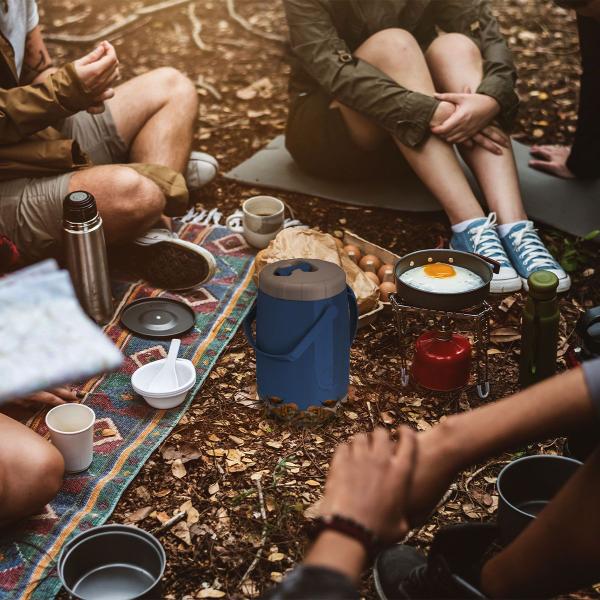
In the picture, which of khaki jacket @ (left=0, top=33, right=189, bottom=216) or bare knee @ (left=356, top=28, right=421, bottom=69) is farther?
bare knee @ (left=356, top=28, right=421, bottom=69)

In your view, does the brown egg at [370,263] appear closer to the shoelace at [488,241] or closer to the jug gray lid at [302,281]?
the shoelace at [488,241]

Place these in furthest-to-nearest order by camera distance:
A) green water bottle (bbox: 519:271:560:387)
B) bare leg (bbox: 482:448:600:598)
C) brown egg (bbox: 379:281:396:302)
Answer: brown egg (bbox: 379:281:396:302)
green water bottle (bbox: 519:271:560:387)
bare leg (bbox: 482:448:600:598)

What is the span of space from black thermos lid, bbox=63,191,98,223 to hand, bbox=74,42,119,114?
1.52 ft

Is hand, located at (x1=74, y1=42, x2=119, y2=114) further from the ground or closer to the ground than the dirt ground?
further from the ground

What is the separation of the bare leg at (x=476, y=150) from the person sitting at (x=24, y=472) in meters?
2.46

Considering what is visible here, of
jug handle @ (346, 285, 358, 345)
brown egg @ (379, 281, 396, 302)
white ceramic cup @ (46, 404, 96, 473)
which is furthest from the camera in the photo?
brown egg @ (379, 281, 396, 302)

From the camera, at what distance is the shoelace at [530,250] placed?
3850 mm

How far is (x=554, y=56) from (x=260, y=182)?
10.1ft

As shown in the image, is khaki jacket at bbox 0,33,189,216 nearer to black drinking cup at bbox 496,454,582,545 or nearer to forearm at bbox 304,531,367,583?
black drinking cup at bbox 496,454,582,545

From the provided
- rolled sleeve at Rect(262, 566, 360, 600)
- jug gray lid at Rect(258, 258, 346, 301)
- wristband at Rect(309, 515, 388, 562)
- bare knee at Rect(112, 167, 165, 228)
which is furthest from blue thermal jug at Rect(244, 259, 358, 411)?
rolled sleeve at Rect(262, 566, 360, 600)

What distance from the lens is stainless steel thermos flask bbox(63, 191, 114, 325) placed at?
3.50m

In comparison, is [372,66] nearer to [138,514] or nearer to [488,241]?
[488,241]

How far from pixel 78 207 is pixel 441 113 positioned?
1793mm

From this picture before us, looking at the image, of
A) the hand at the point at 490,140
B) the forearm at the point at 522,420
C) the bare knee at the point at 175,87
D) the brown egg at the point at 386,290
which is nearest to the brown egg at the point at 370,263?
the brown egg at the point at 386,290
